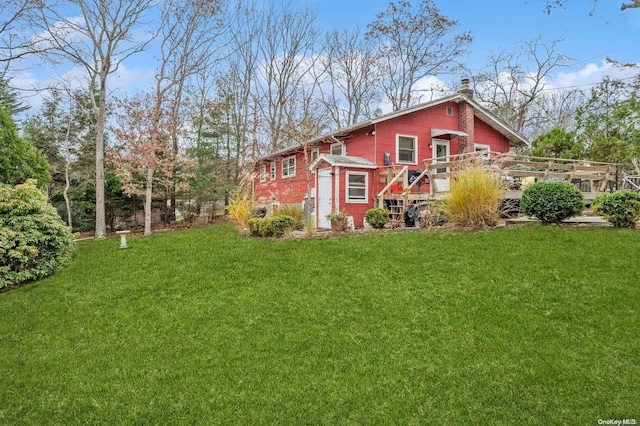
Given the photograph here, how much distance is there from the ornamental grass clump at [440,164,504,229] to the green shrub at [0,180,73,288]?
24.8ft

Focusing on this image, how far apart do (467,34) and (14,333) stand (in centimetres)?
2438

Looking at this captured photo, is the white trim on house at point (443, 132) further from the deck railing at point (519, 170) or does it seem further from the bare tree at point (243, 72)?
the bare tree at point (243, 72)

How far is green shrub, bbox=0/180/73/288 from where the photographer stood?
20.6 feet

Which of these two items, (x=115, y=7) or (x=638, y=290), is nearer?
(x=638, y=290)

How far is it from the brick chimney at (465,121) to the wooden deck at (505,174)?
2651 millimetres

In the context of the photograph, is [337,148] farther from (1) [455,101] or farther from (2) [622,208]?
(2) [622,208]

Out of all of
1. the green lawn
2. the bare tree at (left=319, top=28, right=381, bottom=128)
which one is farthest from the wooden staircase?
the bare tree at (left=319, top=28, right=381, bottom=128)

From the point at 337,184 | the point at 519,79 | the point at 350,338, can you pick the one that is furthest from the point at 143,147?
the point at 519,79

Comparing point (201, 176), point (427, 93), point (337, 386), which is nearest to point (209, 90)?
point (201, 176)

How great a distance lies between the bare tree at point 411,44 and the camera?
22219mm

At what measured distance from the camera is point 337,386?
3.50 meters

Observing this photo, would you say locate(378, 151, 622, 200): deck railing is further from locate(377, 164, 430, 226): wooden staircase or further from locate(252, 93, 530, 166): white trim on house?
locate(252, 93, 530, 166): white trim on house

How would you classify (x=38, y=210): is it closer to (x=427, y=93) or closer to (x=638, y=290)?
(x=638, y=290)

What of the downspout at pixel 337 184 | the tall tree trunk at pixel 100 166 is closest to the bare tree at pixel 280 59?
the tall tree trunk at pixel 100 166
